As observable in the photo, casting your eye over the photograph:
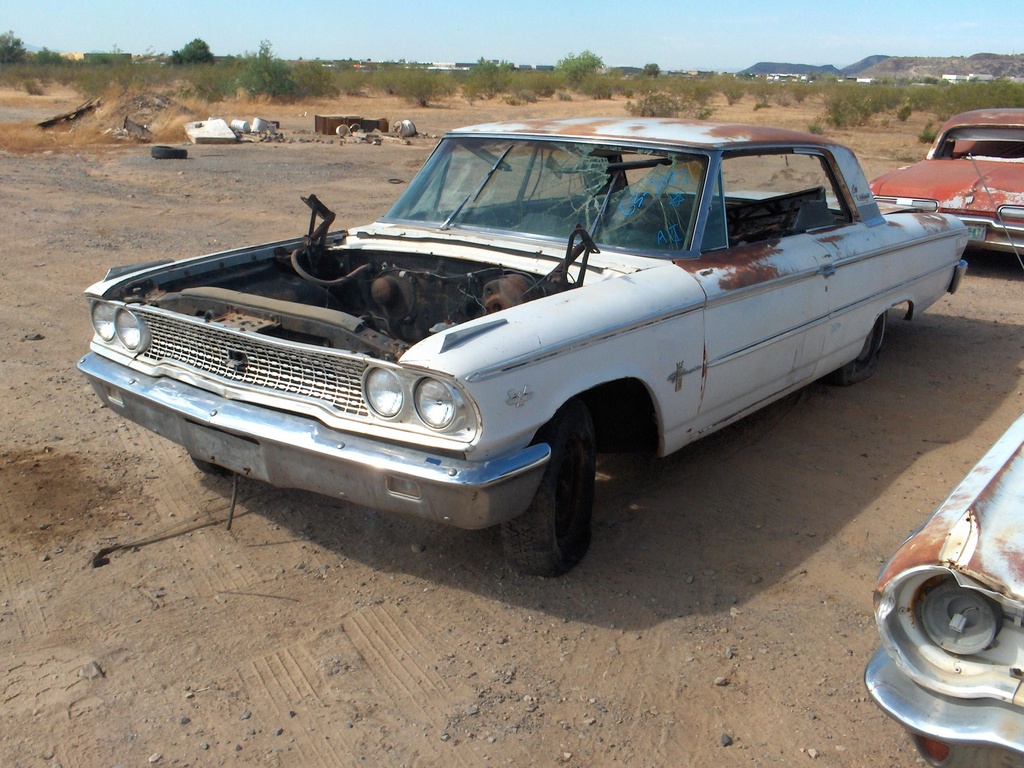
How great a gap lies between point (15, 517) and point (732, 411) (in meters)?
3.05

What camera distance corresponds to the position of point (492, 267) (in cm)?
402

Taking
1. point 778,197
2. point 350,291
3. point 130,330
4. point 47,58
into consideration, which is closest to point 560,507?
point 350,291

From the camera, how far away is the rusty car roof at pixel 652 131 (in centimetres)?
427

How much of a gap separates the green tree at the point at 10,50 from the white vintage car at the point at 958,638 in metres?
79.1

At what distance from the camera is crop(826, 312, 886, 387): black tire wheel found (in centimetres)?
549

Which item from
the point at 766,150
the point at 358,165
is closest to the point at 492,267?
the point at 766,150

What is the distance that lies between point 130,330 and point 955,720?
10.5 feet

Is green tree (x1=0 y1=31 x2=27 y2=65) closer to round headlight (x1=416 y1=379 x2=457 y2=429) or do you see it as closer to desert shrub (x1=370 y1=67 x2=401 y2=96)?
desert shrub (x1=370 y1=67 x2=401 y2=96)

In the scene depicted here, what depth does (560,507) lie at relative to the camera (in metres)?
3.50

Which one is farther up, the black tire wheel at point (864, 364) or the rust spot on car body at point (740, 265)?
the rust spot on car body at point (740, 265)

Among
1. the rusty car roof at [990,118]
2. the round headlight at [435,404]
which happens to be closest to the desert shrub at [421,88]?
the rusty car roof at [990,118]

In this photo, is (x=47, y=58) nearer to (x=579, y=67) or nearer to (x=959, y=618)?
(x=579, y=67)

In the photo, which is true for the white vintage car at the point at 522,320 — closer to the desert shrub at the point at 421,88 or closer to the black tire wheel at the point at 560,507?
the black tire wheel at the point at 560,507

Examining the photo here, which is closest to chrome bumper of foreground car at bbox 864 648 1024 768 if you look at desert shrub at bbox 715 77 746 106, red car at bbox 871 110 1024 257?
red car at bbox 871 110 1024 257
